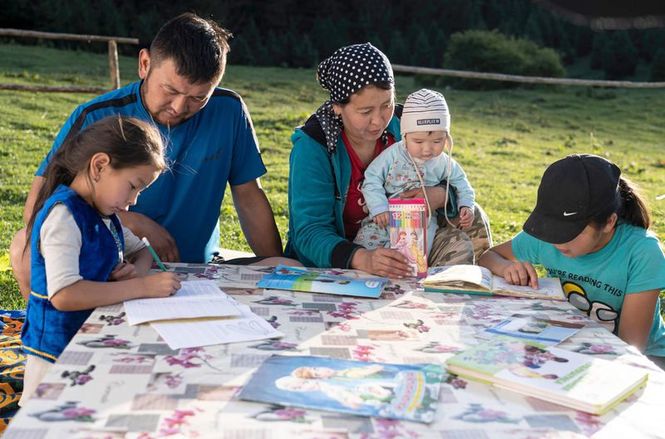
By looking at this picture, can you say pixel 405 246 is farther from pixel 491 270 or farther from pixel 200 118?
pixel 200 118

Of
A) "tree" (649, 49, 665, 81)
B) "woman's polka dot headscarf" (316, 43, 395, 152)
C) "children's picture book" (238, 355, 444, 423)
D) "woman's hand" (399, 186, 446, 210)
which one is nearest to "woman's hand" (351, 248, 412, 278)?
"woman's hand" (399, 186, 446, 210)

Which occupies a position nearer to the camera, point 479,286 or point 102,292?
point 102,292

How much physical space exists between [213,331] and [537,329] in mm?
840

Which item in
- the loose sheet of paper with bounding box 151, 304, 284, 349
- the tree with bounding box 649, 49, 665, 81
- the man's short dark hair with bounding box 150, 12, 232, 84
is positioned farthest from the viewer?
the tree with bounding box 649, 49, 665, 81

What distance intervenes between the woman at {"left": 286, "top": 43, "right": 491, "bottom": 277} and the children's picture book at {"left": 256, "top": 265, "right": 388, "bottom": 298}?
273 mm

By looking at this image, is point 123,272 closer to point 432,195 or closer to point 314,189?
point 314,189

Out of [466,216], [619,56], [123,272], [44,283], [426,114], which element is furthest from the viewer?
[619,56]

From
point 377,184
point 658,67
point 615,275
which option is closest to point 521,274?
point 615,275

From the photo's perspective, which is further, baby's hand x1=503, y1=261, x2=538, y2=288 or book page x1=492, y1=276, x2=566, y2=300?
baby's hand x1=503, y1=261, x2=538, y2=288

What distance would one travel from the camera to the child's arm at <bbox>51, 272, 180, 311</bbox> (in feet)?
7.36

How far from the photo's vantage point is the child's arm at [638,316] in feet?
8.41

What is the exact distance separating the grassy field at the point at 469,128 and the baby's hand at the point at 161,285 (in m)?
2.13

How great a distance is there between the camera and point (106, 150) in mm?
2398

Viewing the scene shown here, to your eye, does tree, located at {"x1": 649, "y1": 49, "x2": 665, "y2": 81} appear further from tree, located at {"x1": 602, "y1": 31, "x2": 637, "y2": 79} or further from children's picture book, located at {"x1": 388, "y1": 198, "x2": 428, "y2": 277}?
children's picture book, located at {"x1": 388, "y1": 198, "x2": 428, "y2": 277}
